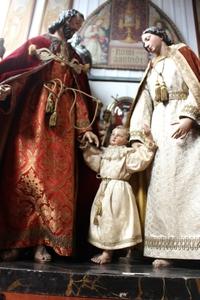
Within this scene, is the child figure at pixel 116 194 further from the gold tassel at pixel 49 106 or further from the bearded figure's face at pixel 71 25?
the bearded figure's face at pixel 71 25

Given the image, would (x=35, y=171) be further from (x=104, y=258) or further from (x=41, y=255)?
(x=104, y=258)

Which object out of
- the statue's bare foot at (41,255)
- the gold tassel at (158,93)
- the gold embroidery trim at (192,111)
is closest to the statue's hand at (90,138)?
the gold tassel at (158,93)

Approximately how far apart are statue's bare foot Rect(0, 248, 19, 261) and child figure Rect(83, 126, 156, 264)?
1.40 feet

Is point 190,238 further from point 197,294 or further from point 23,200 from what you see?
point 23,200

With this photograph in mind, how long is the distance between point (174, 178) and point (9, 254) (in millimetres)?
1004

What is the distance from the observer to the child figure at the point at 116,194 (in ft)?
6.40

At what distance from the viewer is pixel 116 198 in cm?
202

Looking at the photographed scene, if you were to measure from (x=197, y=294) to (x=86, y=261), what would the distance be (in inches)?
28.1

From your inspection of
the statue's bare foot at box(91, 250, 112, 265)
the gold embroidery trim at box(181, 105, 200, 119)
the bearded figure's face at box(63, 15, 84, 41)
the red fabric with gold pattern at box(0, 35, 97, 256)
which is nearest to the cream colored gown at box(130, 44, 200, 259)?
the gold embroidery trim at box(181, 105, 200, 119)

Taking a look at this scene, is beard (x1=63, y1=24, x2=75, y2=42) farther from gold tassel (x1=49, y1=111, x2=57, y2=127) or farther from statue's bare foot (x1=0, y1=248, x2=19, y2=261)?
statue's bare foot (x1=0, y1=248, x2=19, y2=261)

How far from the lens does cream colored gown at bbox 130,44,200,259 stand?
187 cm

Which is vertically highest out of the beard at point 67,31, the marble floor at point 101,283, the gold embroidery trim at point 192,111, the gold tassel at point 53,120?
the beard at point 67,31

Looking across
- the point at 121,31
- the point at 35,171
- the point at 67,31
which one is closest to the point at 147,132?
the point at 35,171

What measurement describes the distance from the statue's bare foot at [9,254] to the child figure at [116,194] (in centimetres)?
43
